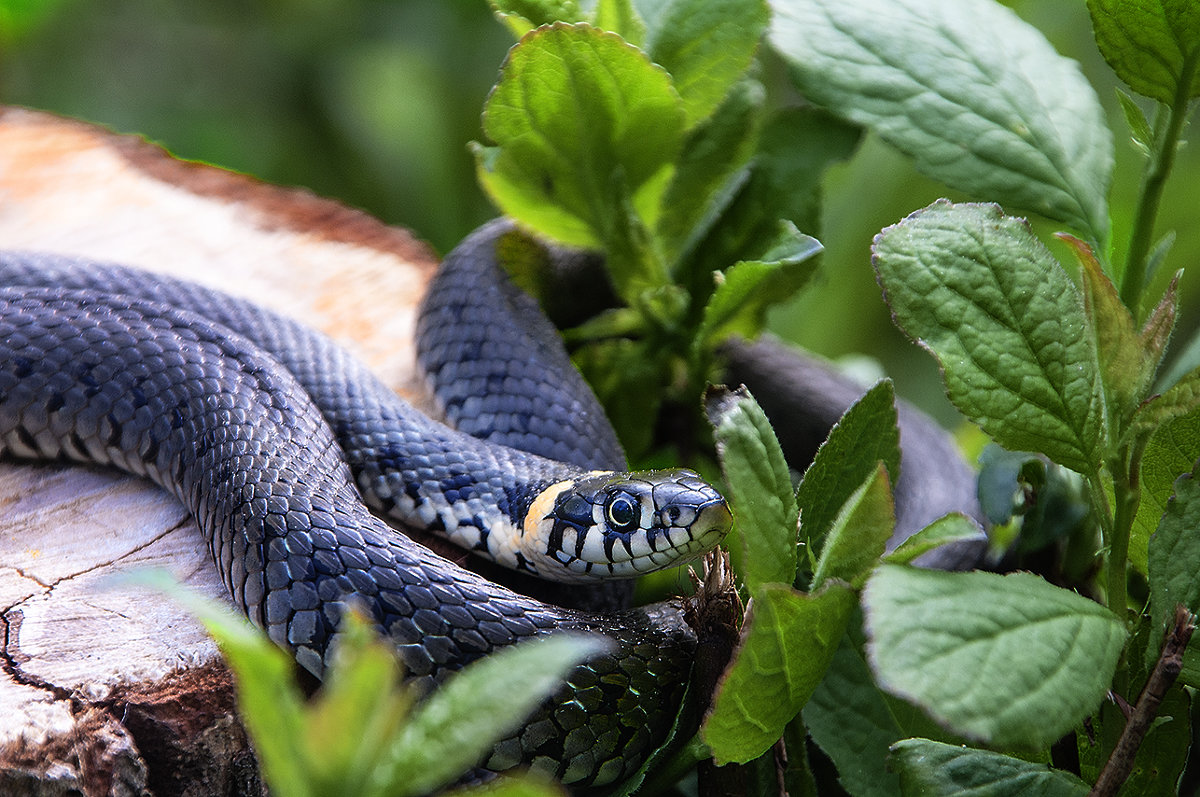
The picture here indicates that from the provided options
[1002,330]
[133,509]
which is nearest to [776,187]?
[1002,330]

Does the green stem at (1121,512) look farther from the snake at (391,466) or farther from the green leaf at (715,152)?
the green leaf at (715,152)

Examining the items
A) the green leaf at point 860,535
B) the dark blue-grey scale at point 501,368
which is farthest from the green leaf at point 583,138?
the green leaf at point 860,535

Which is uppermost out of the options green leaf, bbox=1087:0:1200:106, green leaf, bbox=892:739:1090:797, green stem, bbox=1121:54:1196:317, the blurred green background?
green leaf, bbox=1087:0:1200:106

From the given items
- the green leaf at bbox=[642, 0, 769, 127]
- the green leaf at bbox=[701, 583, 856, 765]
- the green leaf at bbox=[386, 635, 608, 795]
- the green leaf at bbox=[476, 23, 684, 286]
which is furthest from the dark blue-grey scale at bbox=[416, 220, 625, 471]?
the green leaf at bbox=[386, 635, 608, 795]

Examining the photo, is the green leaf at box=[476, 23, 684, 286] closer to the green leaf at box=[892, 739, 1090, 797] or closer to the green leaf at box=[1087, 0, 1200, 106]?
the green leaf at box=[1087, 0, 1200, 106]

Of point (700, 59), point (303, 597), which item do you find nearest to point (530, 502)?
point (303, 597)

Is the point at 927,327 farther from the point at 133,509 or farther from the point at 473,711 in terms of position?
the point at 133,509
